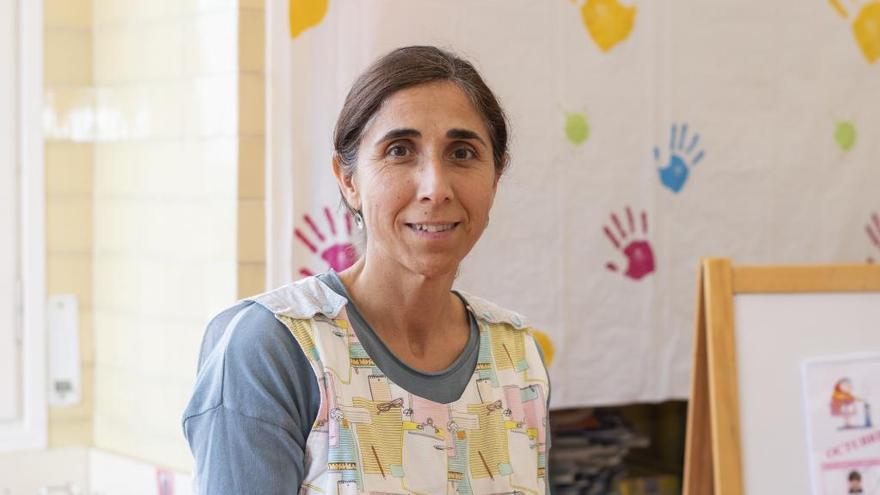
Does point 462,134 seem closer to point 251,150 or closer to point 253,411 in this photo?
point 253,411

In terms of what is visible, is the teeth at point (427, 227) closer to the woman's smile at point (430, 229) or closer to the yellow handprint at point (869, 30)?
the woman's smile at point (430, 229)

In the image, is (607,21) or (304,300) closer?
(304,300)

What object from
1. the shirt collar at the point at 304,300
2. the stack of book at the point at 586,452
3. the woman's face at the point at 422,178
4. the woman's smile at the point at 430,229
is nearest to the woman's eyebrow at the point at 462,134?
the woman's face at the point at 422,178

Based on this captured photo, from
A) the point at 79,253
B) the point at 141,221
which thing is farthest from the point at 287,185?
the point at 79,253

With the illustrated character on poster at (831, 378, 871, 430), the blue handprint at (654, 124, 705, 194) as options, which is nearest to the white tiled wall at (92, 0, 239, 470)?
the blue handprint at (654, 124, 705, 194)

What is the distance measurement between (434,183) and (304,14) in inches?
31.6

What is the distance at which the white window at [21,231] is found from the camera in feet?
7.71

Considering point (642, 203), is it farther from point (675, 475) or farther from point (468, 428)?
point (468, 428)

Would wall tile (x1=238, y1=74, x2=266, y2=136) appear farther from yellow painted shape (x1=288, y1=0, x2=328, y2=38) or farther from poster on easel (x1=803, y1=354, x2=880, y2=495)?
poster on easel (x1=803, y1=354, x2=880, y2=495)

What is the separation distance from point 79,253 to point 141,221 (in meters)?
0.20

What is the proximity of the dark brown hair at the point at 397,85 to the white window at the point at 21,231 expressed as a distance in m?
1.09

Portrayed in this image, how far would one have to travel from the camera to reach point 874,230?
9.35ft

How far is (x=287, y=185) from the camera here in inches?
83.0

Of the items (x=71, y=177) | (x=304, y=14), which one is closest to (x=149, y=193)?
(x=71, y=177)
